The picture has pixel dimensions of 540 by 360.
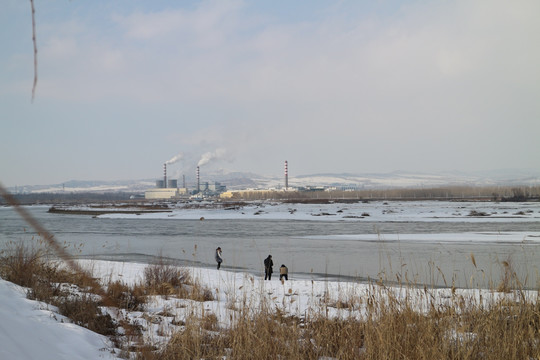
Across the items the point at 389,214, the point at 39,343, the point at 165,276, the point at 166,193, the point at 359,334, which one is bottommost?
the point at 389,214

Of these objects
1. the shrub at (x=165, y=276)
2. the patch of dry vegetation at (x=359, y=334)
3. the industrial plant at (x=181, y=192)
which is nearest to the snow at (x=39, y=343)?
the patch of dry vegetation at (x=359, y=334)

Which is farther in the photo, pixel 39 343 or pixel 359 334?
pixel 359 334

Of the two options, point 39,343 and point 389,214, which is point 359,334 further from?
point 389,214

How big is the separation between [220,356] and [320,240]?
23231 millimetres

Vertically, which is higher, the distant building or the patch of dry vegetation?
the patch of dry vegetation

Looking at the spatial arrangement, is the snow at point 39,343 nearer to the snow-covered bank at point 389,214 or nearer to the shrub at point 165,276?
the shrub at point 165,276

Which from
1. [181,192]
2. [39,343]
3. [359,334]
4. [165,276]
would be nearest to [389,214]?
[165,276]

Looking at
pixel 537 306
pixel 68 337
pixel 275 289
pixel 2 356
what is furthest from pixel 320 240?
pixel 2 356

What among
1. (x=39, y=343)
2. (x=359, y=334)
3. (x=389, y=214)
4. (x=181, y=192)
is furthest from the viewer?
(x=181, y=192)

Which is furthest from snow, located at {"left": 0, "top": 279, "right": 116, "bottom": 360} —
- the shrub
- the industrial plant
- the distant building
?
the distant building

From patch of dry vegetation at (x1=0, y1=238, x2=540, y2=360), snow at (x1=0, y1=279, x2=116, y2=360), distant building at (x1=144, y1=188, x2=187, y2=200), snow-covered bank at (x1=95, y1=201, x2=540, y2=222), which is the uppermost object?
snow at (x1=0, y1=279, x2=116, y2=360)

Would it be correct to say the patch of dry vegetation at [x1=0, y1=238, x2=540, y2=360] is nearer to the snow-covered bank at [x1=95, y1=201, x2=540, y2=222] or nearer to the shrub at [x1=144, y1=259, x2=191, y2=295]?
the shrub at [x1=144, y1=259, x2=191, y2=295]

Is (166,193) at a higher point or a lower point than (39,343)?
lower

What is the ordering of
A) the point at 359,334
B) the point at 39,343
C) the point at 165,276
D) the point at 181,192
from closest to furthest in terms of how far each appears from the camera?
the point at 39,343 → the point at 359,334 → the point at 165,276 → the point at 181,192
